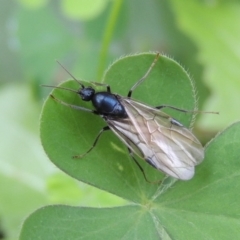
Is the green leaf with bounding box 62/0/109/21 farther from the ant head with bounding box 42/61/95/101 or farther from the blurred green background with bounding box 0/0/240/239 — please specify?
the ant head with bounding box 42/61/95/101

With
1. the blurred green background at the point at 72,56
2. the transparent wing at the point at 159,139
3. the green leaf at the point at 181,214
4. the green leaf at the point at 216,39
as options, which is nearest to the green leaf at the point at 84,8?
the blurred green background at the point at 72,56

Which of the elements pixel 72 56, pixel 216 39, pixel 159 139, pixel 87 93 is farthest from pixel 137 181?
pixel 216 39

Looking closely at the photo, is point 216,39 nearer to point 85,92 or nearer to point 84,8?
point 84,8

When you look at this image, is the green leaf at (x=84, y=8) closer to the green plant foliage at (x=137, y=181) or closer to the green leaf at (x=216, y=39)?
the green leaf at (x=216, y=39)

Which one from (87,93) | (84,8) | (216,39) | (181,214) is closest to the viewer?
(181,214)

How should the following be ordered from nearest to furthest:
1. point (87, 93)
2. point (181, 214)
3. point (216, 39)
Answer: point (181, 214), point (87, 93), point (216, 39)

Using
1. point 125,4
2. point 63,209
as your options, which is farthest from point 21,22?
point 63,209

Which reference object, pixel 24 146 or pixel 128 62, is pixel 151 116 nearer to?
pixel 128 62
